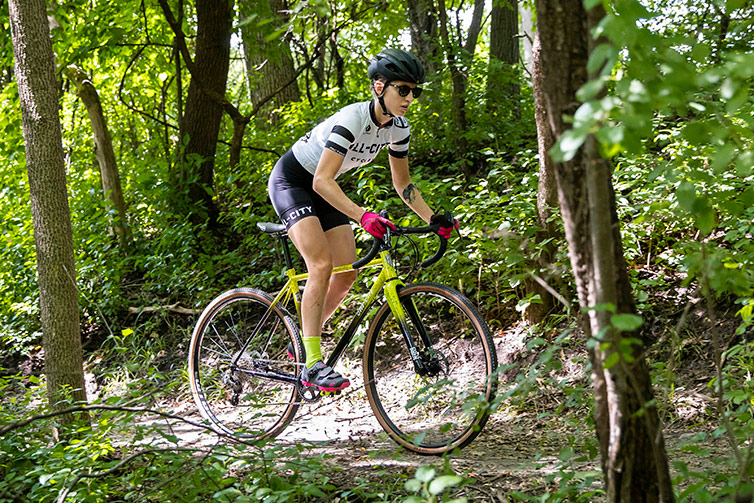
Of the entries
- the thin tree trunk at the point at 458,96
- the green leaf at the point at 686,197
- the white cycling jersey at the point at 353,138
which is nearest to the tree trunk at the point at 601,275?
the green leaf at the point at 686,197

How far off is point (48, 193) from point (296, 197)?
1.52 meters

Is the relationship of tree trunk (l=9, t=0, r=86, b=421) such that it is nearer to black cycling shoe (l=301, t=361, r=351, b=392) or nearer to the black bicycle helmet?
black cycling shoe (l=301, t=361, r=351, b=392)

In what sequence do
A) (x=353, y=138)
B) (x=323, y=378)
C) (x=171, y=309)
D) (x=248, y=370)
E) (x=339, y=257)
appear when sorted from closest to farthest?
(x=353, y=138), (x=323, y=378), (x=339, y=257), (x=248, y=370), (x=171, y=309)

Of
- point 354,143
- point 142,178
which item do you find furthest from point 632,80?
point 142,178

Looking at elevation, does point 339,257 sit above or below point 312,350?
above

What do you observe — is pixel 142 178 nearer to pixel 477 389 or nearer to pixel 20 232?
pixel 20 232

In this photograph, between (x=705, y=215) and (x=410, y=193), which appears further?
(x=410, y=193)

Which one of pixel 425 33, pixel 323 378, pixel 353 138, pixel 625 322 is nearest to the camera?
pixel 625 322

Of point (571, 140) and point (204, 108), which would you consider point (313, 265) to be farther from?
point (204, 108)

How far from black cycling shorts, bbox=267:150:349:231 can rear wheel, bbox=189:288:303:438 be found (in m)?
0.76

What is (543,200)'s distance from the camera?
15.1ft

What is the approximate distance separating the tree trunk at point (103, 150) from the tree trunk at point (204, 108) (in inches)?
34.0

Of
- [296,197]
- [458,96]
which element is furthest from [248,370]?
[458,96]

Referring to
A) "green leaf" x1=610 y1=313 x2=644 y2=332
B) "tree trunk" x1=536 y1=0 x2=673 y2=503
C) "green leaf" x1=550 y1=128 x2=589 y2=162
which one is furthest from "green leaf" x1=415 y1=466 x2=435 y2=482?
"green leaf" x1=550 y1=128 x2=589 y2=162
